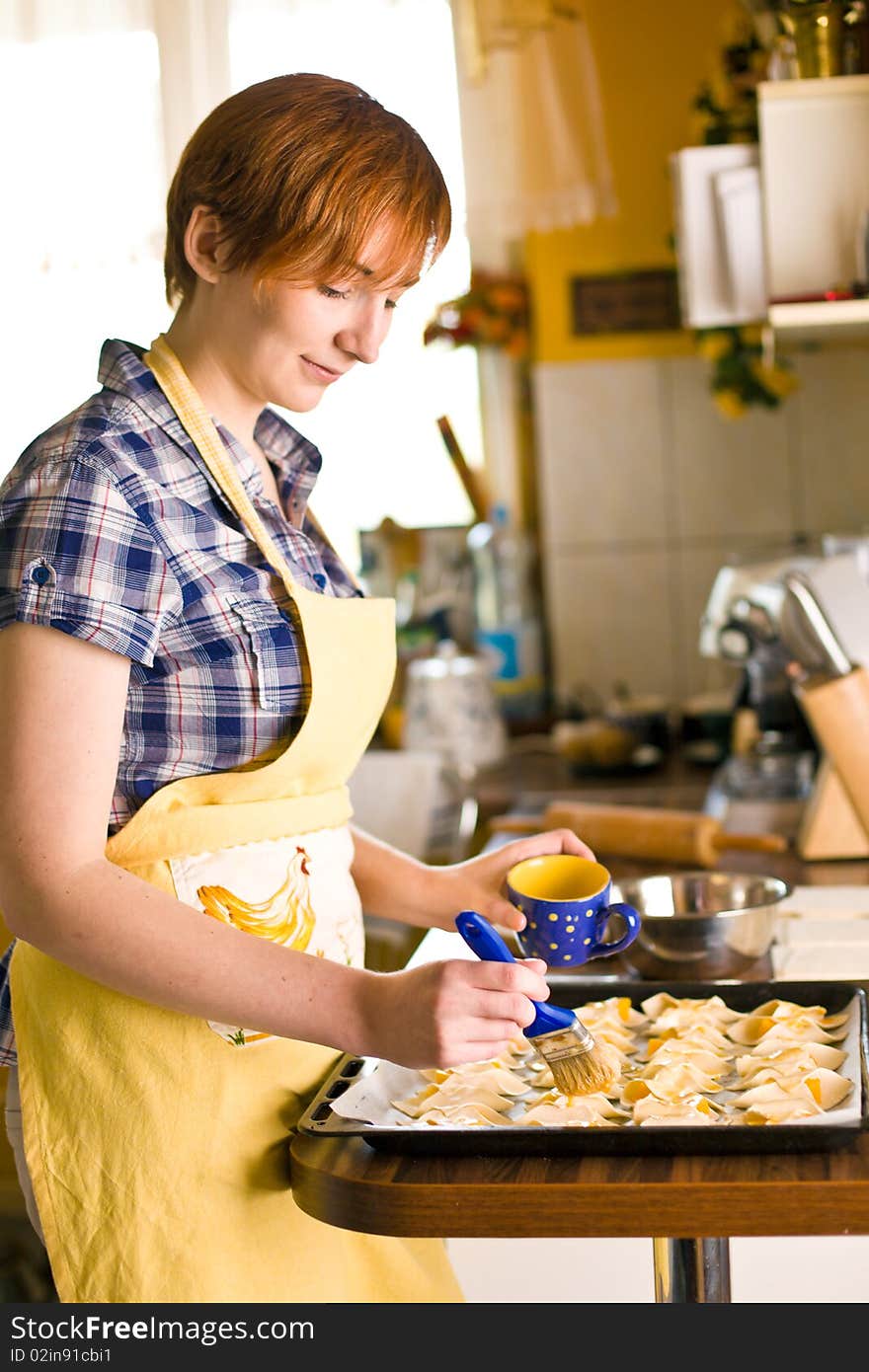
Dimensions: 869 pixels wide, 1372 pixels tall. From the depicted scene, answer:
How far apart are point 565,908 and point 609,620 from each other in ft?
7.71

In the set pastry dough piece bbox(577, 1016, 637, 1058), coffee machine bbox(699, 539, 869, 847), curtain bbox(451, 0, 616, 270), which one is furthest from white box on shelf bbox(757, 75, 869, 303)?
pastry dough piece bbox(577, 1016, 637, 1058)

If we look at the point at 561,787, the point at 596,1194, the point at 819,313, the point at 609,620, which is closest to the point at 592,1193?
the point at 596,1194

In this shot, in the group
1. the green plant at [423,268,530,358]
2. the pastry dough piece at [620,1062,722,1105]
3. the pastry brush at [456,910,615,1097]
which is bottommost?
the pastry dough piece at [620,1062,722,1105]

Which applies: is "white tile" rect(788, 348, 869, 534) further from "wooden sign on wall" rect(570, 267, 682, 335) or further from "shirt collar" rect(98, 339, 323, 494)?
"shirt collar" rect(98, 339, 323, 494)

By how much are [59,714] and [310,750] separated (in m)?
0.23

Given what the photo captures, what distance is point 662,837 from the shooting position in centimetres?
202

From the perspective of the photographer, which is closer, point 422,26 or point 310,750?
point 310,750

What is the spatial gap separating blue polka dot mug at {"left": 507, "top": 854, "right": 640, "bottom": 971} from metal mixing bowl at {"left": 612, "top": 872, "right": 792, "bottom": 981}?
124 millimetres

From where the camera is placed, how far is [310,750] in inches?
45.3

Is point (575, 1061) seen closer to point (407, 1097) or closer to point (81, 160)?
point (407, 1097)

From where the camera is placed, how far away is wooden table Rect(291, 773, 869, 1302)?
3.07ft

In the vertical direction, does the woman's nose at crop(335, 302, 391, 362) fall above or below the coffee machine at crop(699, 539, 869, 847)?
above

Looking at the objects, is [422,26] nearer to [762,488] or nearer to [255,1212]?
[762,488]
